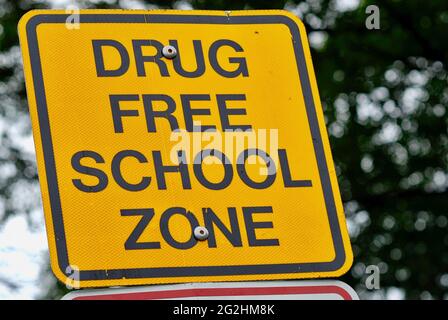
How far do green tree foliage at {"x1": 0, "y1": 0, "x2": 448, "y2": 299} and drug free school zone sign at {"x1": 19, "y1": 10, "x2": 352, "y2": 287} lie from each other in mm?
5522

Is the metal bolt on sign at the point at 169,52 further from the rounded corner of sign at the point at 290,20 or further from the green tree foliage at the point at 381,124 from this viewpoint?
the green tree foliage at the point at 381,124

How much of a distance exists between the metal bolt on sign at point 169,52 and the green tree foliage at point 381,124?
5528mm

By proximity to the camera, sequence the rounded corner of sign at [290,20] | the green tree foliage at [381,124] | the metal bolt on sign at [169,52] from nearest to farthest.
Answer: the metal bolt on sign at [169,52], the rounded corner of sign at [290,20], the green tree foliage at [381,124]

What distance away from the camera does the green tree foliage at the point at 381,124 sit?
9273mm

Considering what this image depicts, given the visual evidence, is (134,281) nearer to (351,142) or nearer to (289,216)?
(289,216)

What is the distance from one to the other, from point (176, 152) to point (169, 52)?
29 centimetres

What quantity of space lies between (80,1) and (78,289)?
6.12m

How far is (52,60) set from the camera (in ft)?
10.8

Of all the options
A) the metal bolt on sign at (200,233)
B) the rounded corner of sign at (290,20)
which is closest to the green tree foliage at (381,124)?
the rounded corner of sign at (290,20)

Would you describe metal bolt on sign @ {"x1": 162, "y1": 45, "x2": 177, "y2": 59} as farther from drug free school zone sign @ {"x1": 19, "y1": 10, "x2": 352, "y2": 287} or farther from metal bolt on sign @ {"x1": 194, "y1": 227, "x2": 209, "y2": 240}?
metal bolt on sign @ {"x1": 194, "y1": 227, "x2": 209, "y2": 240}

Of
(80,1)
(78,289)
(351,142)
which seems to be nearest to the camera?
(78,289)

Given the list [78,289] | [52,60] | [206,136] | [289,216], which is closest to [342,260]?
[289,216]

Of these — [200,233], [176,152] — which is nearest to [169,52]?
[176,152]

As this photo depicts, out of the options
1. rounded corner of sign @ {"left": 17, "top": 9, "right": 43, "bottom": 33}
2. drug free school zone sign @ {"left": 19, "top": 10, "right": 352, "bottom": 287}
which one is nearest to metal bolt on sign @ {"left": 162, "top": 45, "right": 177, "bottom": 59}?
drug free school zone sign @ {"left": 19, "top": 10, "right": 352, "bottom": 287}
